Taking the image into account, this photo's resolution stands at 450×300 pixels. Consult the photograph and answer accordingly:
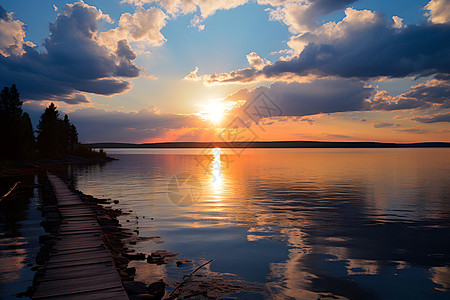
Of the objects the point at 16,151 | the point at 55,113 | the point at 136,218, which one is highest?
the point at 55,113

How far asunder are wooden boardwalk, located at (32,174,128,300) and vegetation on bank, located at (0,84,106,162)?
6606cm

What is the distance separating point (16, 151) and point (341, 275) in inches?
3137

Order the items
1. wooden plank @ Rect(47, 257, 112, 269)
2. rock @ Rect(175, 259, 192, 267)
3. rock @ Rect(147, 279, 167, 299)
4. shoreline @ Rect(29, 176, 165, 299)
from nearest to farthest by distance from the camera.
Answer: shoreline @ Rect(29, 176, 165, 299)
rock @ Rect(147, 279, 167, 299)
wooden plank @ Rect(47, 257, 112, 269)
rock @ Rect(175, 259, 192, 267)

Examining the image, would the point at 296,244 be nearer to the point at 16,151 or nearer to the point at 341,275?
the point at 341,275

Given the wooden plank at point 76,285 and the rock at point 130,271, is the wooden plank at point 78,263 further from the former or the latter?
the wooden plank at point 76,285

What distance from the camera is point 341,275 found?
41.7 feet

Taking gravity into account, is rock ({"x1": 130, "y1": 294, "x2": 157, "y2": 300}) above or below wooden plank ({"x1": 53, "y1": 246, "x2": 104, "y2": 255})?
below

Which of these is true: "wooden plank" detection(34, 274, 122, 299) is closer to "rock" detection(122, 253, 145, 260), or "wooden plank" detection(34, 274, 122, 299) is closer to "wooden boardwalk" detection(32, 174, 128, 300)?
"wooden boardwalk" detection(32, 174, 128, 300)

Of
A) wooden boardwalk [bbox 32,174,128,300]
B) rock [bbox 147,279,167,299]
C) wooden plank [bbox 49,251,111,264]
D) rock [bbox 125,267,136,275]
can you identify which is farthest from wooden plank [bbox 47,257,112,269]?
rock [bbox 147,279,167,299]

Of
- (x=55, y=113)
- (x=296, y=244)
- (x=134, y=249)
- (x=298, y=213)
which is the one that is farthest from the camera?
(x=55, y=113)

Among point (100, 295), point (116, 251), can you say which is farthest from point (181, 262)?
point (100, 295)

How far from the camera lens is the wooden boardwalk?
880 centimetres

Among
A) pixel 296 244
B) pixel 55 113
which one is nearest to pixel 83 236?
pixel 296 244

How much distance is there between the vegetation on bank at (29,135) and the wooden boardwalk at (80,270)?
66.1m
